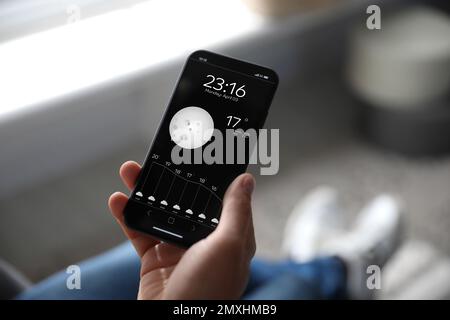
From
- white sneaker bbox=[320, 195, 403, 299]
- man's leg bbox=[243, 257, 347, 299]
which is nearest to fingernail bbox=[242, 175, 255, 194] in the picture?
man's leg bbox=[243, 257, 347, 299]

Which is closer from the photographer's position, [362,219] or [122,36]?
[122,36]

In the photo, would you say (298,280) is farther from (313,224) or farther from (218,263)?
(313,224)

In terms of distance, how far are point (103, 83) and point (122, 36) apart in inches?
4.1

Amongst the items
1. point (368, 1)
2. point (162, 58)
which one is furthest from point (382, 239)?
point (368, 1)

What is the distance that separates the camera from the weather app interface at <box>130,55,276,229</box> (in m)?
0.51

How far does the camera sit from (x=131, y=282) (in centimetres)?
65

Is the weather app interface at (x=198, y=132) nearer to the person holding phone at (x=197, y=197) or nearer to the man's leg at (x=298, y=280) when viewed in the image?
the person holding phone at (x=197, y=197)

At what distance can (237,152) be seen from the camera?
507 millimetres

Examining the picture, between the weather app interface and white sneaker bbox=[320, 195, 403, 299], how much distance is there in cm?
35

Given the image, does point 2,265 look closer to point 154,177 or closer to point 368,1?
point 154,177

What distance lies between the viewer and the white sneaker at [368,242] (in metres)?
0.81

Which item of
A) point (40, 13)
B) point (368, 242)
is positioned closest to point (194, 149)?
point (368, 242)

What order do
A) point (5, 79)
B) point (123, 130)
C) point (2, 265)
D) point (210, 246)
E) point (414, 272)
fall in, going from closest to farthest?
point (210, 246)
point (2, 265)
point (5, 79)
point (414, 272)
point (123, 130)

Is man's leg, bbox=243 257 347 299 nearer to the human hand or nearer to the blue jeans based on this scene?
the blue jeans
